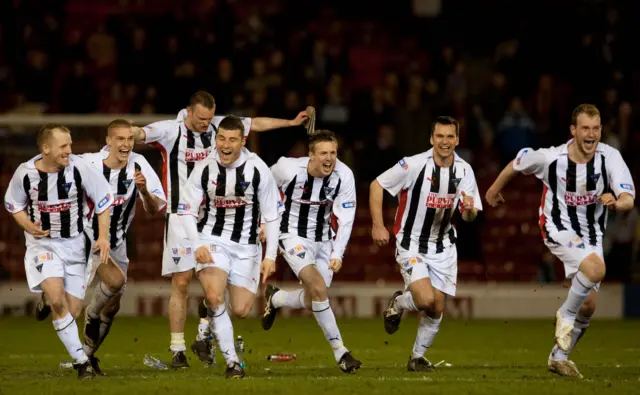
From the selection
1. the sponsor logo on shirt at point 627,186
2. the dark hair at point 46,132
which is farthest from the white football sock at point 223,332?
the sponsor logo on shirt at point 627,186

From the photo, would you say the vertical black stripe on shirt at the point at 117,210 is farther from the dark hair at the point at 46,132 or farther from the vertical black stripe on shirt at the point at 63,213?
the dark hair at the point at 46,132

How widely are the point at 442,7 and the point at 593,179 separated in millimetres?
12318

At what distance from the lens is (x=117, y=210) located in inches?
458

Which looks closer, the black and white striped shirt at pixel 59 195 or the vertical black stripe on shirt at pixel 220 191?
the black and white striped shirt at pixel 59 195

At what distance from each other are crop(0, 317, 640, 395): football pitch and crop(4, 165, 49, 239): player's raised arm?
121 centimetres

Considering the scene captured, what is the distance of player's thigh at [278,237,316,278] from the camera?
11.2 meters

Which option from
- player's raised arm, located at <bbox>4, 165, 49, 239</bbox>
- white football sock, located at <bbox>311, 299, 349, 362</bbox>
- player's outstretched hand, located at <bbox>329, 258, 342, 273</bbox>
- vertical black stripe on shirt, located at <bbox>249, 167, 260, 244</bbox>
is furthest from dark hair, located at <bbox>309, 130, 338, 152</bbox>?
player's raised arm, located at <bbox>4, 165, 49, 239</bbox>

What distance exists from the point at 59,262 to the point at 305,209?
2.40m

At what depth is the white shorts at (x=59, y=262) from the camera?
10117mm

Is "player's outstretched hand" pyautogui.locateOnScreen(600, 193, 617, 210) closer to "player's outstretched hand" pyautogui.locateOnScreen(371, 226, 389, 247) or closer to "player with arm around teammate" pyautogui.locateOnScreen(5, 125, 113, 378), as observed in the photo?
"player's outstretched hand" pyautogui.locateOnScreen(371, 226, 389, 247)

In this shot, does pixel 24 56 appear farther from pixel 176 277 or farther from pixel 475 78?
pixel 176 277

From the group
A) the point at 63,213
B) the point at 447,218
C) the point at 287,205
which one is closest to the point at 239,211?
the point at 287,205

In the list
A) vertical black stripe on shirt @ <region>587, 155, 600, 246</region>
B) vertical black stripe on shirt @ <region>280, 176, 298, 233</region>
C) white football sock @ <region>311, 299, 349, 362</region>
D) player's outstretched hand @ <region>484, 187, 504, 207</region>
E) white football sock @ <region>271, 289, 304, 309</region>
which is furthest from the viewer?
white football sock @ <region>271, 289, 304, 309</region>

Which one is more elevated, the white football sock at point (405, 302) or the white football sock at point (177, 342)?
the white football sock at point (405, 302)
